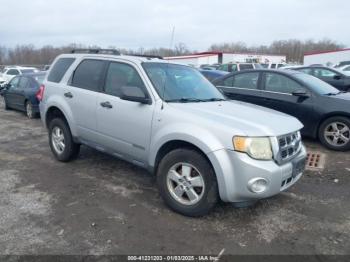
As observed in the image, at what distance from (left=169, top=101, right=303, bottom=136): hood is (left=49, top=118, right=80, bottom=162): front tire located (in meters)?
2.37

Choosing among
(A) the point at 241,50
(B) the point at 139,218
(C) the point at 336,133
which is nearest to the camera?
(B) the point at 139,218

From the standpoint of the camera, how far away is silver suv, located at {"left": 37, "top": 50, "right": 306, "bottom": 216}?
12.4 feet

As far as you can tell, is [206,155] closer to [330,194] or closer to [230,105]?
[230,105]

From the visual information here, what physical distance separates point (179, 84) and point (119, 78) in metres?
0.87

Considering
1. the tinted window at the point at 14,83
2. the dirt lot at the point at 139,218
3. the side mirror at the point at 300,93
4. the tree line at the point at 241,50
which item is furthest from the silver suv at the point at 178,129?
the tree line at the point at 241,50

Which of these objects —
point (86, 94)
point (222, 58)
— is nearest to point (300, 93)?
point (86, 94)

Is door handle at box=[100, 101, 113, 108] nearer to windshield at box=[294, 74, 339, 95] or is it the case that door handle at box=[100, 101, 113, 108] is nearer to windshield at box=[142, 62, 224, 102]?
windshield at box=[142, 62, 224, 102]

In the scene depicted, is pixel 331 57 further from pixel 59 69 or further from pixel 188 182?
pixel 188 182

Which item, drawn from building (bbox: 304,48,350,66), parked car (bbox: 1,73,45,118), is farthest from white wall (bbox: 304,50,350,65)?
parked car (bbox: 1,73,45,118)

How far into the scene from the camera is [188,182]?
4.12m

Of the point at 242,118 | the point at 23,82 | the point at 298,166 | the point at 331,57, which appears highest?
the point at 331,57

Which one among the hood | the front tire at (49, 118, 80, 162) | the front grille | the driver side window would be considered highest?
the driver side window

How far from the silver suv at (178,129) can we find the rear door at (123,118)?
1 centimetres

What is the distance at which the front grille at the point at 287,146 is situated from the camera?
12.9ft
